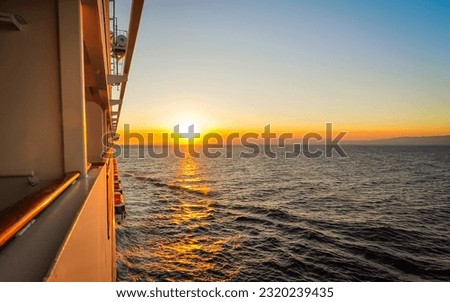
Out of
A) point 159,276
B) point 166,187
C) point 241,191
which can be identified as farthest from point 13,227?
point 166,187

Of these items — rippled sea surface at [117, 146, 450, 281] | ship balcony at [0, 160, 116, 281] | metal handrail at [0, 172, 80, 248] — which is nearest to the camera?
ship balcony at [0, 160, 116, 281]

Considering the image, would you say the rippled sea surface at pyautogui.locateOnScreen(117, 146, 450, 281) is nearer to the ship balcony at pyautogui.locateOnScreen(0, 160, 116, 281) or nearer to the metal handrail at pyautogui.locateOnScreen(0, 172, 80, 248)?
the metal handrail at pyautogui.locateOnScreen(0, 172, 80, 248)

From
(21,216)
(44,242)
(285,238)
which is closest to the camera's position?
(44,242)

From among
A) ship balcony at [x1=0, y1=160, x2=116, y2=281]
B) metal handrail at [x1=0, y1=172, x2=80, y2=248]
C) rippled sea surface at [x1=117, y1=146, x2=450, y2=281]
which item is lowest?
rippled sea surface at [x1=117, y1=146, x2=450, y2=281]

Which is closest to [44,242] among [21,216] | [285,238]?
[21,216]

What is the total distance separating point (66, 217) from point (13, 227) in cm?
41

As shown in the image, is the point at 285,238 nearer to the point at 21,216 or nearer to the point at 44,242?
the point at 21,216

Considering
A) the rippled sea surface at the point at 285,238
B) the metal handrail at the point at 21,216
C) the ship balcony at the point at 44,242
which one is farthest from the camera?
the rippled sea surface at the point at 285,238

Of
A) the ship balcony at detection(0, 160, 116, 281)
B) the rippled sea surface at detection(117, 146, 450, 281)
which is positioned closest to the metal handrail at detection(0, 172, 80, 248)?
the ship balcony at detection(0, 160, 116, 281)

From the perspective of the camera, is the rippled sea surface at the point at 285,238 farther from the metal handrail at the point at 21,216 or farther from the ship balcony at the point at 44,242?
the ship balcony at the point at 44,242

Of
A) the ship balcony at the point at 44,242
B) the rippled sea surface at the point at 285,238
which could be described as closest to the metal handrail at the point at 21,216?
the ship balcony at the point at 44,242

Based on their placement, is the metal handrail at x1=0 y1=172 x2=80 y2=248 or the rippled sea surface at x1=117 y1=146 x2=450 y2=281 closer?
the metal handrail at x1=0 y1=172 x2=80 y2=248
